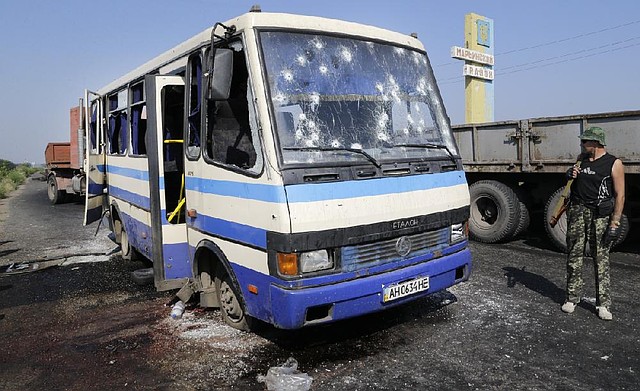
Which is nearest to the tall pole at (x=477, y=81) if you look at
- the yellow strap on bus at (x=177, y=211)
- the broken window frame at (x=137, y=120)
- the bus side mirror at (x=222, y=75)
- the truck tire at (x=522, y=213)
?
the truck tire at (x=522, y=213)

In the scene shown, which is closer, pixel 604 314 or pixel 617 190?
pixel 617 190

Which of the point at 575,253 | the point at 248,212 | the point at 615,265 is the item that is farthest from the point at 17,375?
the point at 615,265

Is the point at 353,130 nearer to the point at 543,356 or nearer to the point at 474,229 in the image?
the point at 543,356

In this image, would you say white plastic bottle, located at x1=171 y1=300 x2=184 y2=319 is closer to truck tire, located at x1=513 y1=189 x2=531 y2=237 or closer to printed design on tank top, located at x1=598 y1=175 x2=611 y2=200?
printed design on tank top, located at x1=598 y1=175 x2=611 y2=200

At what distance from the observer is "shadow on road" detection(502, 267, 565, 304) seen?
17.7 ft

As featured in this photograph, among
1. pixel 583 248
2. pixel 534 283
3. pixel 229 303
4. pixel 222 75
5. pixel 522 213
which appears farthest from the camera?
pixel 522 213

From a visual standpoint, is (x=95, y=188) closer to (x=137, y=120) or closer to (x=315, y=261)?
(x=137, y=120)

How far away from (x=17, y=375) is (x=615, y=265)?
6663 millimetres

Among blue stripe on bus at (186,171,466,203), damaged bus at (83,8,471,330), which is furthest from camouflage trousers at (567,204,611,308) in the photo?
blue stripe on bus at (186,171,466,203)

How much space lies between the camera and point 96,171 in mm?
7641

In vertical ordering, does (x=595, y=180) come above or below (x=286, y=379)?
above

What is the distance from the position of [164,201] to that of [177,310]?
1076mm

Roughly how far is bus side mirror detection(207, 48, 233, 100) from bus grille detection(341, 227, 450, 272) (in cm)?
142

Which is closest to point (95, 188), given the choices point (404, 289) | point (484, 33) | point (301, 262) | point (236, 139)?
point (236, 139)
